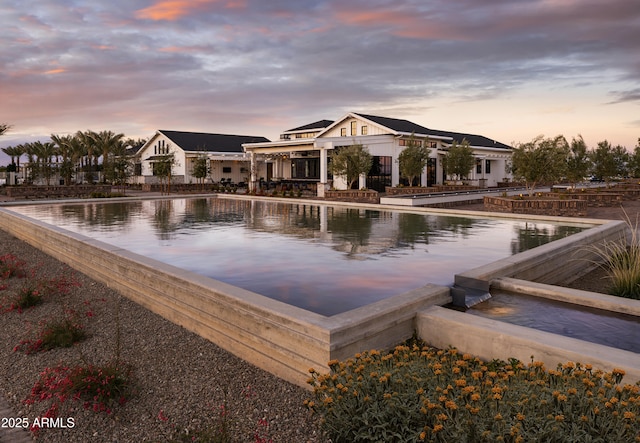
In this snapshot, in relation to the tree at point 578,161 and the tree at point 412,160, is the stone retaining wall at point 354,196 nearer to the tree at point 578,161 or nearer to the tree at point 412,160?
the tree at point 412,160

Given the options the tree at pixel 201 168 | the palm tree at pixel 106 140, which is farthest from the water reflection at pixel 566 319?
the palm tree at pixel 106 140

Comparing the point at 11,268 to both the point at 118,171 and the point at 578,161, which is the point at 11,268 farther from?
the point at 118,171

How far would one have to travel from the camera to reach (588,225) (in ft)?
54.1

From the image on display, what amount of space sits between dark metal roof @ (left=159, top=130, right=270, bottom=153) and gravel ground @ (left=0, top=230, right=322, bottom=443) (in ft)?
147

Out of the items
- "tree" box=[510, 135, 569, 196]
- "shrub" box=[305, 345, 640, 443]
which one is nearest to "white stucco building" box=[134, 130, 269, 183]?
"tree" box=[510, 135, 569, 196]

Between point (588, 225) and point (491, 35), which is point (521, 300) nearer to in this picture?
point (588, 225)

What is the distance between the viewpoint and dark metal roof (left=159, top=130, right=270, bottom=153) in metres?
51.8

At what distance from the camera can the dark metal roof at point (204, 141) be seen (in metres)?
51.8

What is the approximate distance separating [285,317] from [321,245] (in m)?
7.77

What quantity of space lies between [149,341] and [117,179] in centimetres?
4737

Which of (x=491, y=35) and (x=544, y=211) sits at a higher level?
(x=491, y=35)

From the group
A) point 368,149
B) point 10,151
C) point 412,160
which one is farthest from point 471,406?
point 10,151

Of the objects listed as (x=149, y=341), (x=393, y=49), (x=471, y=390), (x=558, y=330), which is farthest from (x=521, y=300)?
(x=393, y=49)

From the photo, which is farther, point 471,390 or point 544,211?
point 544,211
